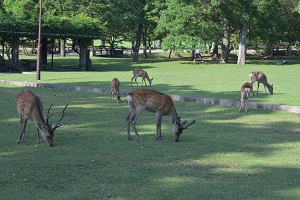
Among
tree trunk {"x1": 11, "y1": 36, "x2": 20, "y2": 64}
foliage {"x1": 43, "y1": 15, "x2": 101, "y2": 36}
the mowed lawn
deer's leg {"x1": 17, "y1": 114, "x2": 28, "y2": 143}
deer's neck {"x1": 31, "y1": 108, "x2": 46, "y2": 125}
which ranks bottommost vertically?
the mowed lawn

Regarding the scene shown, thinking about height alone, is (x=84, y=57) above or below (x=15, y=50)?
below

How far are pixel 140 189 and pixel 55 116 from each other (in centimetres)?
770

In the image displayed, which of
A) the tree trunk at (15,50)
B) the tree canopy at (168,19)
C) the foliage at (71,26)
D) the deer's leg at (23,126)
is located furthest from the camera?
the tree canopy at (168,19)

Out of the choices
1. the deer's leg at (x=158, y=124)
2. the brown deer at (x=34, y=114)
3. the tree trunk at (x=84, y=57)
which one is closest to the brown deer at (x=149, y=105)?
the deer's leg at (x=158, y=124)

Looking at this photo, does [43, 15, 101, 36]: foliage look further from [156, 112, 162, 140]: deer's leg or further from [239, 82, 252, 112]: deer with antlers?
[156, 112, 162, 140]: deer's leg

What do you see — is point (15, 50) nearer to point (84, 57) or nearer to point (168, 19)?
point (84, 57)

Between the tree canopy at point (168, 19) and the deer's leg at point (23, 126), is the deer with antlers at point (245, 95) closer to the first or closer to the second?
the deer's leg at point (23, 126)

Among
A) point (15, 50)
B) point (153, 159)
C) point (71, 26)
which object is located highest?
point (71, 26)

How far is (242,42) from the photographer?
46.1 m

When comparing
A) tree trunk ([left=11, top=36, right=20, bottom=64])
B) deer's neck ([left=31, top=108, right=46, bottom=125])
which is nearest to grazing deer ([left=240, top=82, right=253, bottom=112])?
deer's neck ([left=31, top=108, right=46, bottom=125])

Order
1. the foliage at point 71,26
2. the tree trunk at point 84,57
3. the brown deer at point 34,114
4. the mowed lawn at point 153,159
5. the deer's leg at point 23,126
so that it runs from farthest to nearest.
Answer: the tree trunk at point 84,57
the foliage at point 71,26
the deer's leg at point 23,126
the brown deer at point 34,114
the mowed lawn at point 153,159

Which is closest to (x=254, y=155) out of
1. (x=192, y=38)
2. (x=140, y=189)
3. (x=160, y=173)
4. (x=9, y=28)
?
(x=160, y=173)

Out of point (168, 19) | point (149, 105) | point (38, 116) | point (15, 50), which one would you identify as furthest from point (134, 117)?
point (168, 19)

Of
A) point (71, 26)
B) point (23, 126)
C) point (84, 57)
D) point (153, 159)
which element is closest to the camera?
point (153, 159)
